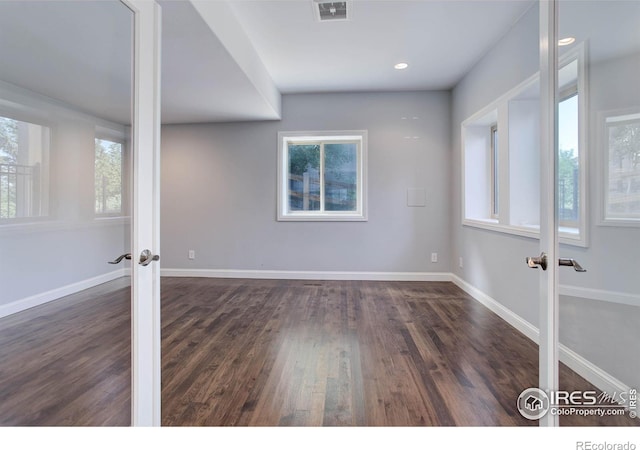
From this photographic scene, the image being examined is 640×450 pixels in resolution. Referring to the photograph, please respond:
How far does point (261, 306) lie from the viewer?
330 centimetres

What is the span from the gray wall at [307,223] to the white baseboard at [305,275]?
71 millimetres

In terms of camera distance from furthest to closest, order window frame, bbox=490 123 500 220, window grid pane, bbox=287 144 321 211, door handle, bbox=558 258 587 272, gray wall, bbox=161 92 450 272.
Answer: window grid pane, bbox=287 144 321 211
gray wall, bbox=161 92 450 272
window frame, bbox=490 123 500 220
door handle, bbox=558 258 587 272

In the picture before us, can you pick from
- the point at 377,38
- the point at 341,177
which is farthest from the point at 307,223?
the point at 377,38

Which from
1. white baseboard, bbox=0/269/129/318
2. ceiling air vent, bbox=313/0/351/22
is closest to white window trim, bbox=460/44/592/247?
ceiling air vent, bbox=313/0/351/22

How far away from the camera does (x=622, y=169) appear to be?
1.26 metres

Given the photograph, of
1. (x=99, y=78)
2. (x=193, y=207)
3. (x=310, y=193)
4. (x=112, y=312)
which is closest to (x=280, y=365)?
(x=112, y=312)

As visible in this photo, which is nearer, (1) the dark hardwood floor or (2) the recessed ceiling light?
(2) the recessed ceiling light

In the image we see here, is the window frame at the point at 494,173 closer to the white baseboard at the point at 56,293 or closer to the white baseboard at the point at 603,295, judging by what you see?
the white baseboard at the point at 603,295

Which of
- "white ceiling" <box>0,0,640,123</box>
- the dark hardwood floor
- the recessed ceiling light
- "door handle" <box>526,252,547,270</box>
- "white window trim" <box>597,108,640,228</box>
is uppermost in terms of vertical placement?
"white ceiling" <box>0,0,640,123</box>

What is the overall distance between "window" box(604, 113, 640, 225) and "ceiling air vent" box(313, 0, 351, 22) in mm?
2016

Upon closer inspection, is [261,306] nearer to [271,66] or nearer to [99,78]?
[99,78]

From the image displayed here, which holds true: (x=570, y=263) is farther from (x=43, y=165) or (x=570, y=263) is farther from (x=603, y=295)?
(x=43, y=165)

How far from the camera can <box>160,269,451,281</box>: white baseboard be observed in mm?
4336

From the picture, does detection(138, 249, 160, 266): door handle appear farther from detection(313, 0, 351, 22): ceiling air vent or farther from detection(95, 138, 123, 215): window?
detection(313, 0, 351, 22): ceiling air vent
